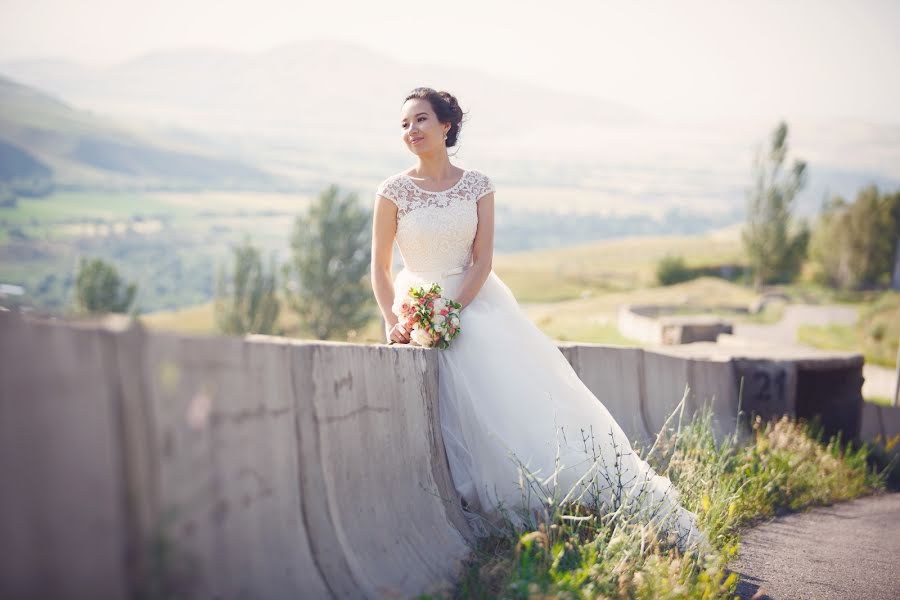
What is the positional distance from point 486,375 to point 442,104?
2153 mm

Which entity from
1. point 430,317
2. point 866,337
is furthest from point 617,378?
point 866,337

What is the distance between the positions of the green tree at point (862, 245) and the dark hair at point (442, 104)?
254 feet

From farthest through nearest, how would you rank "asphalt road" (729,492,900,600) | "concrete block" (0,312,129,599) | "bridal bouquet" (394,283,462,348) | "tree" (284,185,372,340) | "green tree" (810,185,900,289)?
"tree" (284,185,372,340) → "green tree" (810,185,900,289) → "bridal bouquet" (394,283,462,348) → "asphalt road" (729,492,900,600) → "concrete block" (0,312,129,599)

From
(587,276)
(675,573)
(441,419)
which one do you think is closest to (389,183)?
(441,419)

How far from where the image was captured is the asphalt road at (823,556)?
17.5 ft

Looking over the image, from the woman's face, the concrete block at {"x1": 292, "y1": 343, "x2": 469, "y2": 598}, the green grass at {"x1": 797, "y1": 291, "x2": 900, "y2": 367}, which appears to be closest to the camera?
the concrete block at {"x1": 292, "y1": 343, "x2": 469, "y2": 598}

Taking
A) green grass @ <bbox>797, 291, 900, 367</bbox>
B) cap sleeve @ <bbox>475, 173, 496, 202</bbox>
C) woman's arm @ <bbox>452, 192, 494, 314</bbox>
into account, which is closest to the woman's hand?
woman's arm @ <bbox>452, 192, 494, 314</bbox>

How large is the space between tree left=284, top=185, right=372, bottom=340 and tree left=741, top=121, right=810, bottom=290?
33870mm

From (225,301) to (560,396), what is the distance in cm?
7968

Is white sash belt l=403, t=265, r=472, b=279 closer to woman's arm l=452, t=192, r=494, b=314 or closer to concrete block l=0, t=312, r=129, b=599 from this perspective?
woman's arm l=452, t=192, r=494, b=314

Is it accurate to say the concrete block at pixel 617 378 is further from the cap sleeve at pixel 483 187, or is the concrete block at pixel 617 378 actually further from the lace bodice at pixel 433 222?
the cap sleeve at pixel 483 187

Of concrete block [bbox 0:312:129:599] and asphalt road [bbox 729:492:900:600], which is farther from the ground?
concrete block [bbox 0:312:129:599]

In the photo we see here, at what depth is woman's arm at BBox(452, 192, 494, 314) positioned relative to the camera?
6176mm

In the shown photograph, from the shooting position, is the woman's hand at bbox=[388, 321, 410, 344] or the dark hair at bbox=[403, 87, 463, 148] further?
the dark hair at bbox=[403, 87, 463, 148]
